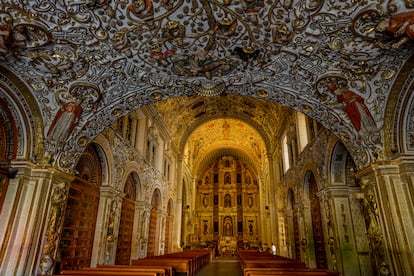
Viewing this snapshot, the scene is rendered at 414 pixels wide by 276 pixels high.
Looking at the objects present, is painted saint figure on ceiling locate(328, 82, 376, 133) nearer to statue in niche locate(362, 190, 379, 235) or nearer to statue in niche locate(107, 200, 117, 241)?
statue in niche locate(362, 190, 379, 235)

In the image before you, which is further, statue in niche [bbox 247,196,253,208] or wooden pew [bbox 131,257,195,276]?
statue in niche [bbox 247,196,253,208]

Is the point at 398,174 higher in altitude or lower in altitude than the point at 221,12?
lower

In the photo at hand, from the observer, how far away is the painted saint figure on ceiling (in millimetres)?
6363

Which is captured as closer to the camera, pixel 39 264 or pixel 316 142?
pixel 39 264

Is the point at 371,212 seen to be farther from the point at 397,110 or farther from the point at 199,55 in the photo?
the point at 199,55

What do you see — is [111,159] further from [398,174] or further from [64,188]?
[398,174]

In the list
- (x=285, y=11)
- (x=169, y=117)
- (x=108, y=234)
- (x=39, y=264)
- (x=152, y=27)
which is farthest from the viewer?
(x=169, y=117)

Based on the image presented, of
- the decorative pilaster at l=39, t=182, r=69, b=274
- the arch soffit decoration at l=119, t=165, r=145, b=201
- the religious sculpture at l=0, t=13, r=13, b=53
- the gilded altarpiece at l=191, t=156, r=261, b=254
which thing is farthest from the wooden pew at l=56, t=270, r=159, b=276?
the gilded altarpiece at l=191, t=156, r=261, b=254

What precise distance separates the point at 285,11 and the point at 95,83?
4.83 m

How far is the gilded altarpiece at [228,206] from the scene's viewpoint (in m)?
31.9

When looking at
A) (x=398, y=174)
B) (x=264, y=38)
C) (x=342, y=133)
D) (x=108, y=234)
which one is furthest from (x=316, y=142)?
(x=108, y=234)

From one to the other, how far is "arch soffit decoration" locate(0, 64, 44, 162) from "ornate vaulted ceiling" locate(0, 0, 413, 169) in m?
0.15

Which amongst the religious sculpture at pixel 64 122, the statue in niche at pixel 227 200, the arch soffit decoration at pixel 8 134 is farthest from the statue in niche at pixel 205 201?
the arch soffit decoration at pixel 8 134

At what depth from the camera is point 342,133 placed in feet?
23.2
